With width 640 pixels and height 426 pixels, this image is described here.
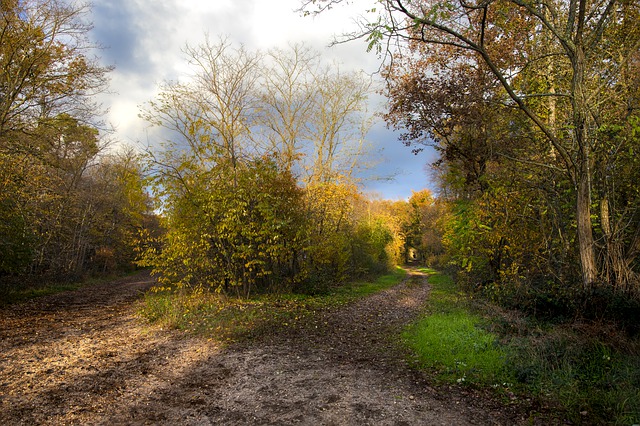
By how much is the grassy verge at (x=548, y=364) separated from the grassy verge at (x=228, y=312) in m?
3.80

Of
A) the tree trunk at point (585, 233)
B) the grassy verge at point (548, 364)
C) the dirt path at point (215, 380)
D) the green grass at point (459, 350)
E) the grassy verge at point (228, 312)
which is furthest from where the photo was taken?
the grassy verge at point (228, 312)

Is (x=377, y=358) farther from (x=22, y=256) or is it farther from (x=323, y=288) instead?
(x=22, y=256)

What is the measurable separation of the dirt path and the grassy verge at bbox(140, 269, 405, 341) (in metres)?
0.45

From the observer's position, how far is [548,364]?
5023 millimetres

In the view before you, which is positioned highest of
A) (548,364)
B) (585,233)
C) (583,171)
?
(583,171)

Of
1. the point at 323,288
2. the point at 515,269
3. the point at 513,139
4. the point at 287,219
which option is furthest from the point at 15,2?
the point at 515,269

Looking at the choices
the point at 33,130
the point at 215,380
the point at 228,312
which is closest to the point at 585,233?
the point at 215,380

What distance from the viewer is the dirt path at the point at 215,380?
169 inches

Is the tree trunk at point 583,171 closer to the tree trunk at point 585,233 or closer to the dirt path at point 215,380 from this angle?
the tree trunk at point 585,233

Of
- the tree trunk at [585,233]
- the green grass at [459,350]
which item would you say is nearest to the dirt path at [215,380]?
the green grass at [459,350]

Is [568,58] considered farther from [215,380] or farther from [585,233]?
[215,380]

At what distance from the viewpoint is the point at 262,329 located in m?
8.51

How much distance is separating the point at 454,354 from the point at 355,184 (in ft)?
42.6

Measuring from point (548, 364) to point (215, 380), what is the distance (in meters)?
4.76
